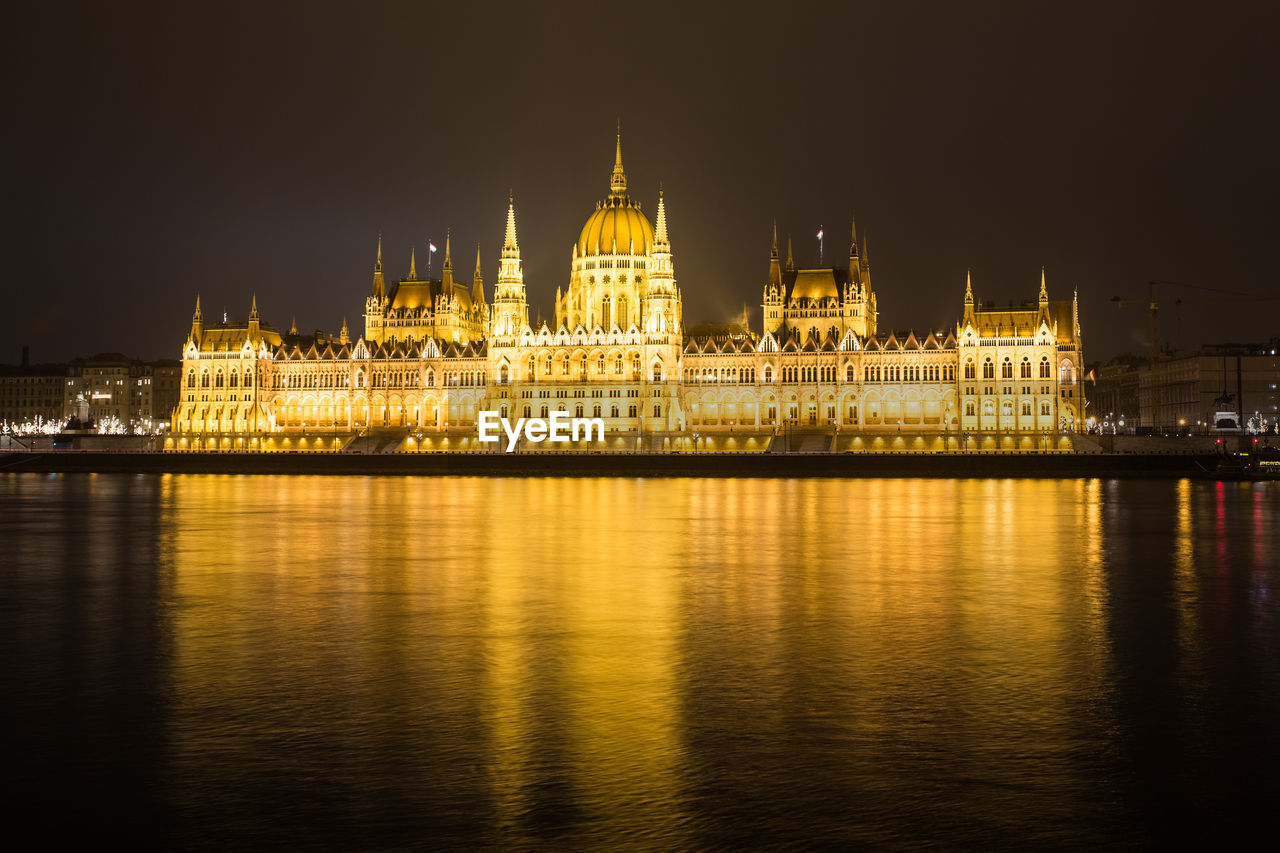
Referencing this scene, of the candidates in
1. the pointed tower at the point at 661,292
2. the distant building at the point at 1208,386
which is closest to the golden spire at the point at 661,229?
the pointed tower at the point at 661,292

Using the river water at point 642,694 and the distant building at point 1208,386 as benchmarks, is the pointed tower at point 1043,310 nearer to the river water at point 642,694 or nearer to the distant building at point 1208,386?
the distant building at point 1208,386

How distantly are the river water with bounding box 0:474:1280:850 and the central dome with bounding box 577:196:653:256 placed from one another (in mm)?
94888

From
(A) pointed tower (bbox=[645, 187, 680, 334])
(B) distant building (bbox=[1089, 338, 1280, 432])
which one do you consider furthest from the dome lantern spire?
(B) distant building (bbox=[1089, 338, 1280, 432])

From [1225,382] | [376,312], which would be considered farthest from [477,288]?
[1225,382]

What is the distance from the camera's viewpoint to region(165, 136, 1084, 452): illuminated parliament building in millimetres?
111500

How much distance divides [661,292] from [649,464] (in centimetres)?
3604

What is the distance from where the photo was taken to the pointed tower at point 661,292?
11794 centimetres

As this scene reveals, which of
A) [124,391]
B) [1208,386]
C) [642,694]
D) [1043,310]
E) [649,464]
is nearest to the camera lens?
[642,694]

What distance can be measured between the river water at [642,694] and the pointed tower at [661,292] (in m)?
85.8

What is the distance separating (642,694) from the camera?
14.3 meters

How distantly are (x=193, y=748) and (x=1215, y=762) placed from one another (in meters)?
10.1

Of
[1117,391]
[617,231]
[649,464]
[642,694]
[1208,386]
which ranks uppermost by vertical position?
[617,231]

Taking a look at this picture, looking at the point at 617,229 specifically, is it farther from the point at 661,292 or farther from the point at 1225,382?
the point at 1225,382

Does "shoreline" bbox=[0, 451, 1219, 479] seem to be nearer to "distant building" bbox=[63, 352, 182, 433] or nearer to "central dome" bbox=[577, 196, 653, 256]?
"central dome" bbox=[577, 196, 653, 256]
